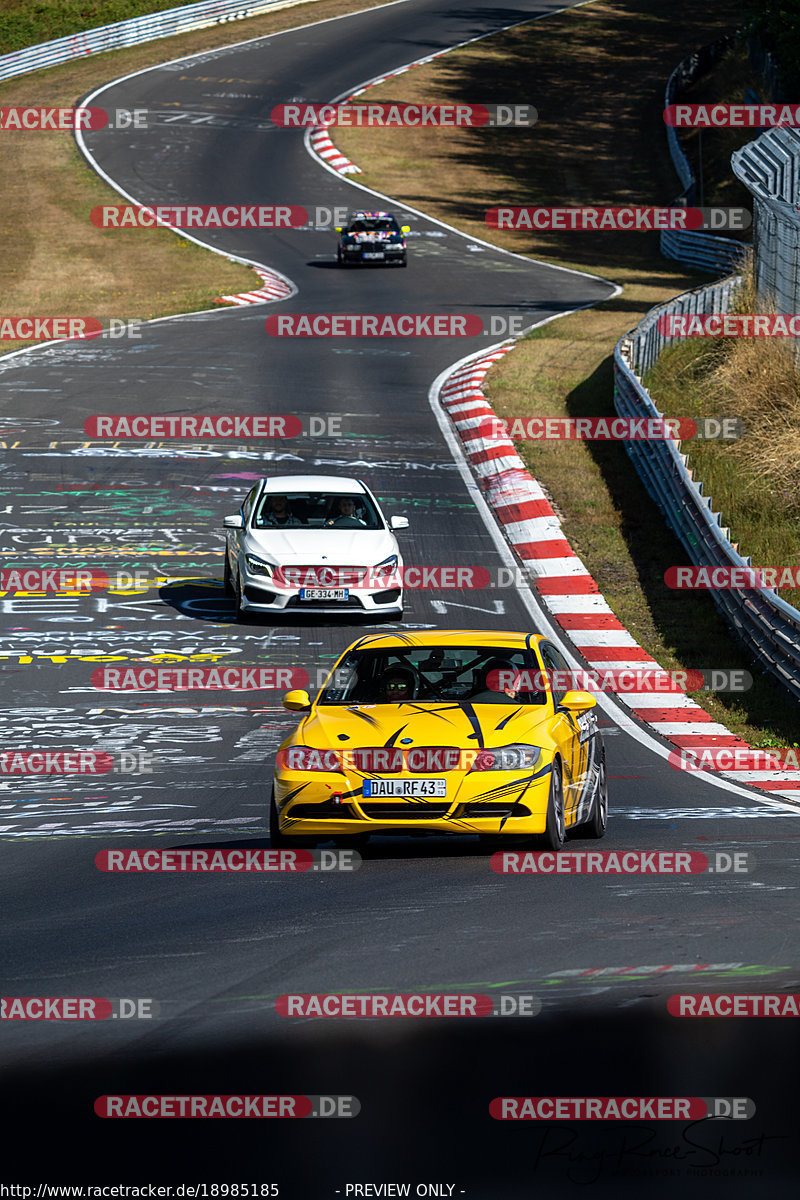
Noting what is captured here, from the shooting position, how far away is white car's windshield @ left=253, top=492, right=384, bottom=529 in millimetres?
19453

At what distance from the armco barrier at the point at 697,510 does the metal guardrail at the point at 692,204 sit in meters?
2.71

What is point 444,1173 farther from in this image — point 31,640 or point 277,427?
point 277,427

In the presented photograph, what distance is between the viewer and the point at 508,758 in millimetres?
9531

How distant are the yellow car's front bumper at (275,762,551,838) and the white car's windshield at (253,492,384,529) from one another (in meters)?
9.96

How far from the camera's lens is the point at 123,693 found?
52.1 ft

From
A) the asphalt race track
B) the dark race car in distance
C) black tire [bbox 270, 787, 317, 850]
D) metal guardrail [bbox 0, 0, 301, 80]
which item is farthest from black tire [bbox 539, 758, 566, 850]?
metal guardrail [bbox 0, 0, 301, 80]

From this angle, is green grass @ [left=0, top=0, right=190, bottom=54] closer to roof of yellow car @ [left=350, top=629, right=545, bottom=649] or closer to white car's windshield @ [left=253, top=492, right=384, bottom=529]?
white car's windshield @ [left=253, top=492, right=384, bottom=529]

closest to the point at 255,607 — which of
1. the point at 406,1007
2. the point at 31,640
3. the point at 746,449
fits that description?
the point at 31,640

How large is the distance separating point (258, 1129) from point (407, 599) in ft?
47.4

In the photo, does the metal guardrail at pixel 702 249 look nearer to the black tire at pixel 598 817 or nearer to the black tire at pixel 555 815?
the black tire at pixel 598 817

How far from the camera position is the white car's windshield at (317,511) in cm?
1945

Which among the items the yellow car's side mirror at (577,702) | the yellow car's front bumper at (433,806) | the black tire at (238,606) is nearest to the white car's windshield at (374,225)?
the black tire at (238,606)

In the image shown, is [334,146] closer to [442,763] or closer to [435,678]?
[435,678]

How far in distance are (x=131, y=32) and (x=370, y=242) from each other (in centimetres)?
3712
